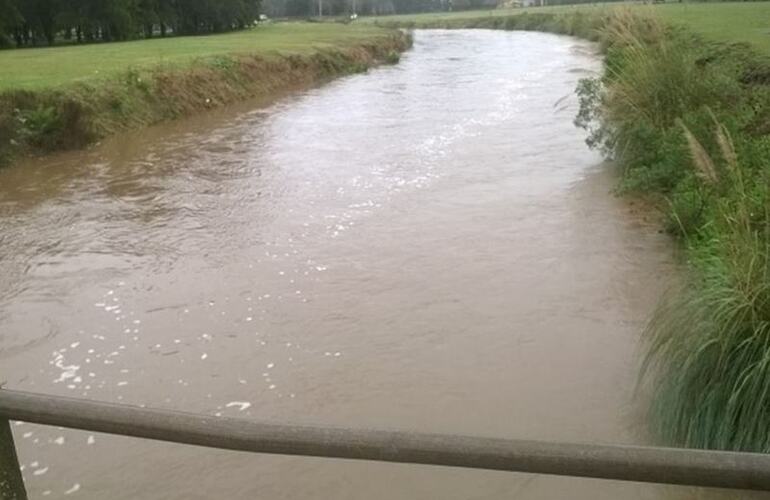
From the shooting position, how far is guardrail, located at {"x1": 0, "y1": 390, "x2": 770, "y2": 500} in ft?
7.47

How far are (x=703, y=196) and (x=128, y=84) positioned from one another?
15.5 metres

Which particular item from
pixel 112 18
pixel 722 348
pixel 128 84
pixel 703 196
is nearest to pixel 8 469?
pixel 722 348

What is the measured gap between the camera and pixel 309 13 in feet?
335

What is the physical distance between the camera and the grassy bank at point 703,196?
4684 mm

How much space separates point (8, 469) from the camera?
9.52 feet

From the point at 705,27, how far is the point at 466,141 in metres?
11.0

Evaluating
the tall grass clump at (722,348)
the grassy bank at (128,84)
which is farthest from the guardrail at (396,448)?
the grassy bank at (128,84)

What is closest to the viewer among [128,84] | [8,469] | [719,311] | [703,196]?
[8,469]

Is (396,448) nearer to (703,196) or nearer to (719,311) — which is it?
(719,311)

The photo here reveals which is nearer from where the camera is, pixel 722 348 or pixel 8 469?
pixel 8 469

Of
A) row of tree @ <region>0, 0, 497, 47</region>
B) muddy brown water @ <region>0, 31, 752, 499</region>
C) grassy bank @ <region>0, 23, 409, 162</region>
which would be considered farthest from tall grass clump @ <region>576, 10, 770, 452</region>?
row of tree @ <region>0, 0, 497, 47</region>

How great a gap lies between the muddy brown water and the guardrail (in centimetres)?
259

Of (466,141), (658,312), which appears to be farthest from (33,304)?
(466,141)

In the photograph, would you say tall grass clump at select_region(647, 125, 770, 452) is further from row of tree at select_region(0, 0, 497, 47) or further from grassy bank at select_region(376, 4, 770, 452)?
row of tree at select_region(0, 0, 497, 47)
